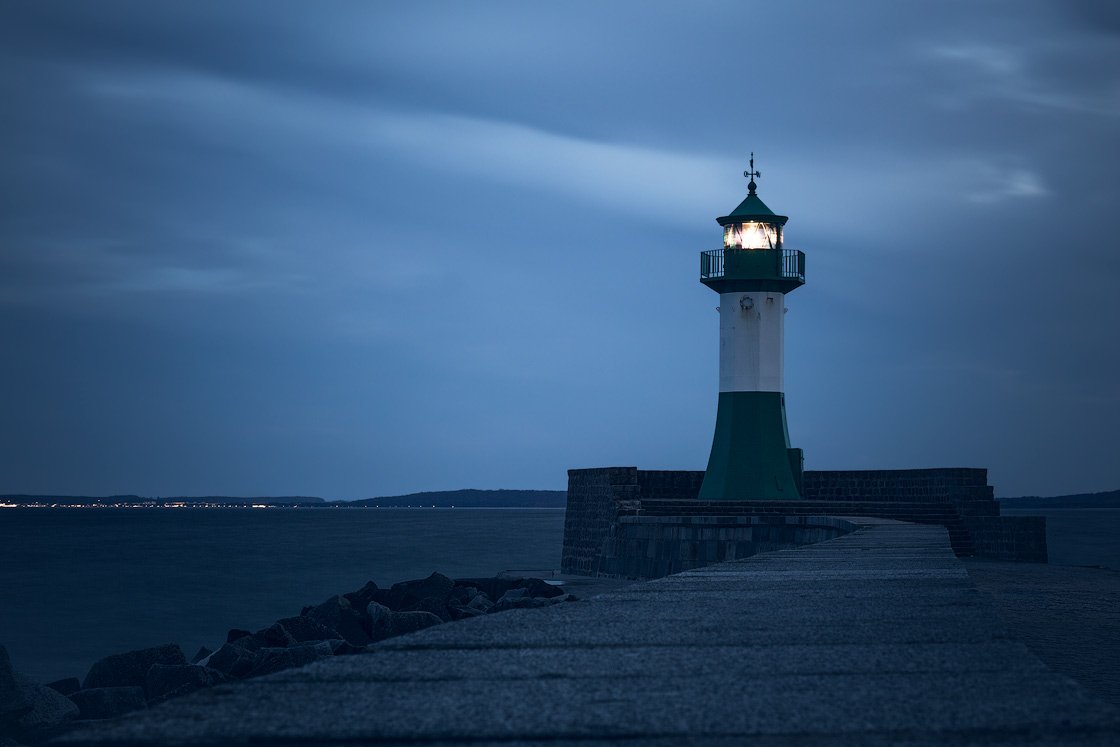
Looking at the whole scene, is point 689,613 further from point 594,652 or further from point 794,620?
point 594,652

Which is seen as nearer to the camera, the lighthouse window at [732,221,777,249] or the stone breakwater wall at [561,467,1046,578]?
the stone breakwater wall at [561,467,1046,578]

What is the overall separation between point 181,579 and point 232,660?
72.9ft

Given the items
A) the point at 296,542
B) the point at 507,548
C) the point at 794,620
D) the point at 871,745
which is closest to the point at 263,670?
the point at 794,620

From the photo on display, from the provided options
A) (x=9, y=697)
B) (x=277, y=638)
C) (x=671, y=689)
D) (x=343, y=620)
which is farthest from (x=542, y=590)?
(x=671, y=689)

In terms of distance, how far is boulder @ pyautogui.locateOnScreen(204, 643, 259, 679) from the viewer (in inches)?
368

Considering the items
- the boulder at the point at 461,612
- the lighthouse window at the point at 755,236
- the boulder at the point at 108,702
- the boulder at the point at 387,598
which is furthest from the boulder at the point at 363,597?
the lighthouse window at the point at 755,236

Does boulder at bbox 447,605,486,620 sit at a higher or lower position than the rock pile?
higher

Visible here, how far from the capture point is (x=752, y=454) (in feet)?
62.1

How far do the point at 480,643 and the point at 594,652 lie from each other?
1.01 feet

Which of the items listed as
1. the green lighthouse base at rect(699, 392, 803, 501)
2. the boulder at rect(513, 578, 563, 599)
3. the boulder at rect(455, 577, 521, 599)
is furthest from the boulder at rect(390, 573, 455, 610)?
the green lighthouse base at rect(699, 392, 803, 501)

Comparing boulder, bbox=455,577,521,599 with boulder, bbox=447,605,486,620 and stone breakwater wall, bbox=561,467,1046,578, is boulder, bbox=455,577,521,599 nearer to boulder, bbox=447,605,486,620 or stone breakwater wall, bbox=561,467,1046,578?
stone breakwater wall, bbox=561,467,1046,578

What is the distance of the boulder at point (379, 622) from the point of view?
11.5 meters

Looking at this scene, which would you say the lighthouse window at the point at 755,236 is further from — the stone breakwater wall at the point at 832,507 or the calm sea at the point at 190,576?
the calm sea at the point at 190,576

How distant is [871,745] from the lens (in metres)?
1.90
